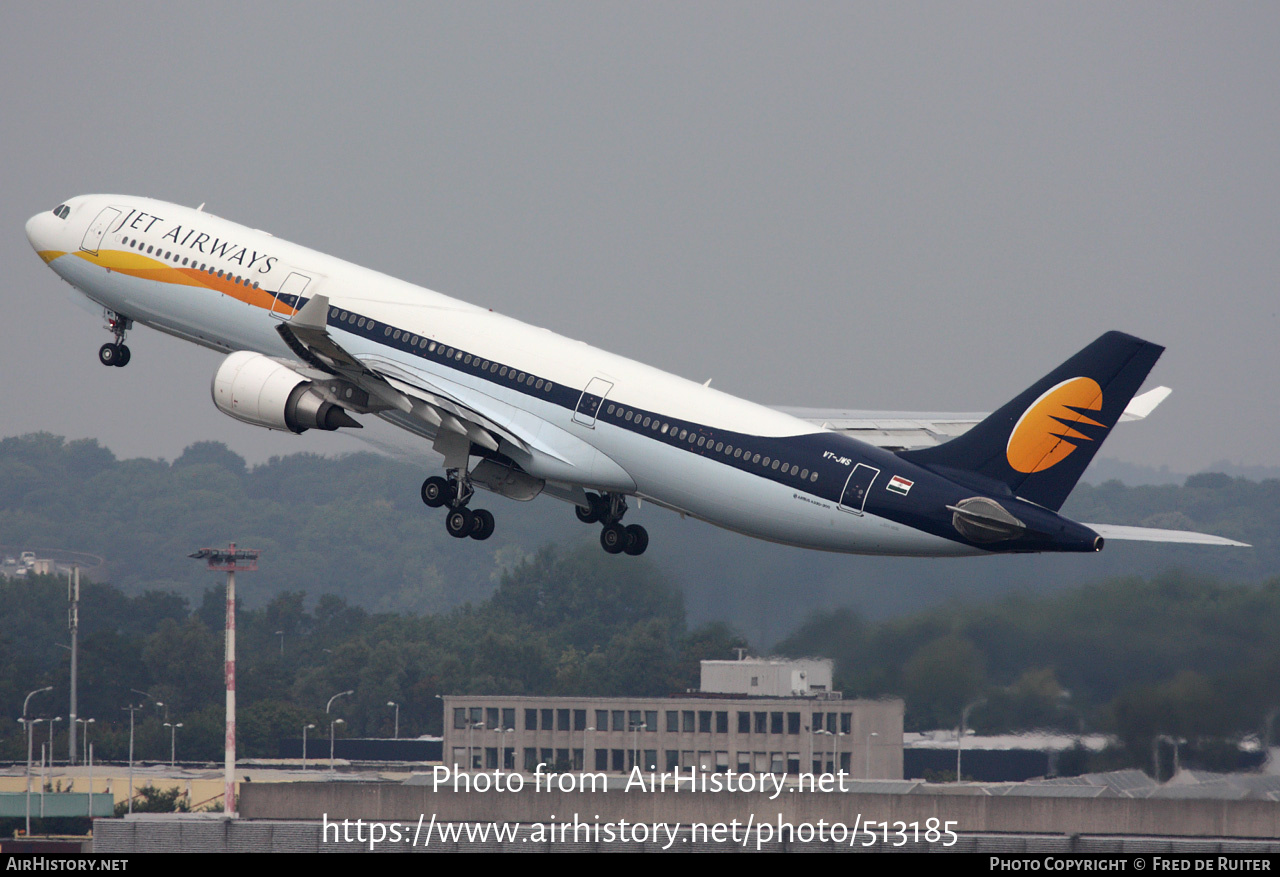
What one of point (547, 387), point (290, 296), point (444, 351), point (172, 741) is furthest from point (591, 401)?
point (172, 741)

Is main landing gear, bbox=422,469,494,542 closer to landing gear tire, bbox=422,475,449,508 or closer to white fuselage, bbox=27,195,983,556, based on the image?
landing gear tire, bbox=422,475,449,508

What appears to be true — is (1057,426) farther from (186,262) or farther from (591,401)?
(186,262)

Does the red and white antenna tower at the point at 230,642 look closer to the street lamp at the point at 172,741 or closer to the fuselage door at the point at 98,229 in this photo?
the fuselage door at the point at 98,229

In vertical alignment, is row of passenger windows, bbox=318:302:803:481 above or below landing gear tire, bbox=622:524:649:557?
above

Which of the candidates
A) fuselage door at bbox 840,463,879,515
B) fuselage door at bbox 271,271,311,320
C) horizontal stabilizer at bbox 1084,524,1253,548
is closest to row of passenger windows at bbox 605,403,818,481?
fuselage door at bbox 840,463,879,515

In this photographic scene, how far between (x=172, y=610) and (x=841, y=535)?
119343 mm

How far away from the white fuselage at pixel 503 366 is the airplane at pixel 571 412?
0.16ft

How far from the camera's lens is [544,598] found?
427ft

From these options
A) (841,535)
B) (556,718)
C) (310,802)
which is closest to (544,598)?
(556,718)

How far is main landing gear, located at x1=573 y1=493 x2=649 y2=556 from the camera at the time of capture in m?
44.6

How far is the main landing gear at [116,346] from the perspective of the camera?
49906mm

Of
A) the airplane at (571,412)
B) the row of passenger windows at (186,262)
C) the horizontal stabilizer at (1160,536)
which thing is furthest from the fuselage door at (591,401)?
the horizontal stabilizer at (1160,536)

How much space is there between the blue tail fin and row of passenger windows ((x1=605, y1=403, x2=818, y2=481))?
10.8 ft

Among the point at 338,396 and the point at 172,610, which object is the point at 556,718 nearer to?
the point at 338,396
